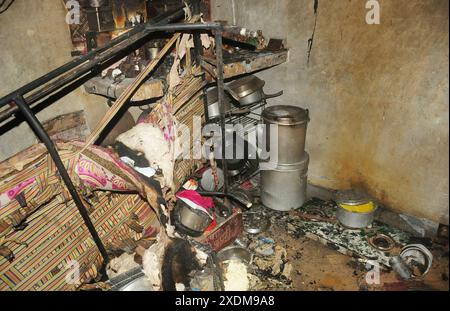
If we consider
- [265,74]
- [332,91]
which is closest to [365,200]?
[332,91]

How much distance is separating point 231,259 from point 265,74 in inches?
143

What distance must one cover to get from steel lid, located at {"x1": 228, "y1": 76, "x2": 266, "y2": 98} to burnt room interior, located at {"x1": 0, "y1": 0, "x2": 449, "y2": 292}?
1.4 inches

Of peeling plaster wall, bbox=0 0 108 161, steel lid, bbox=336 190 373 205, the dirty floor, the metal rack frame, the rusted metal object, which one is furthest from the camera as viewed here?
steel lid, bbox=336 190 373 205

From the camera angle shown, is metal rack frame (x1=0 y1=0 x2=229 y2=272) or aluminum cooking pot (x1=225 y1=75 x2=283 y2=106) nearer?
metal rack frame (x1=0 y1=0 x2=229 y2=272)

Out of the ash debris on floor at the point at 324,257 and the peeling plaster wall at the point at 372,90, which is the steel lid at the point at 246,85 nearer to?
the peeling plaster wall at the point at 372,90

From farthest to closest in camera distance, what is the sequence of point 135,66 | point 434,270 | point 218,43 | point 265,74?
point 265,74, point 135,66, point 434,270, point 218,43

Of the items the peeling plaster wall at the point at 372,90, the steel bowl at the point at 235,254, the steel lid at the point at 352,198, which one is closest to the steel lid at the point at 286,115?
the peeling plaster wall at the point at 372,90

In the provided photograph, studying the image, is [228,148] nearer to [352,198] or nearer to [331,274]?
[352,198]

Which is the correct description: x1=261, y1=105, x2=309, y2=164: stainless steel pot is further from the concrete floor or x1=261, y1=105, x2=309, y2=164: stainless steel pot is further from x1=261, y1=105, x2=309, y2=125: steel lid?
the concrete floor

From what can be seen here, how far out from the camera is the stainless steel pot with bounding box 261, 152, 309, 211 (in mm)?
5141

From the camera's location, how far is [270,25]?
5.33 metres

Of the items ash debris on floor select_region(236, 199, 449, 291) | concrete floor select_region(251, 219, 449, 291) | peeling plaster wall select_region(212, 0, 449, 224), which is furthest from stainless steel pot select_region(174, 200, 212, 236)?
peeling plaster wall select_region(212, 0, 449, 224)

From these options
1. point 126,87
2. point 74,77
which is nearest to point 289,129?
point 126,87
